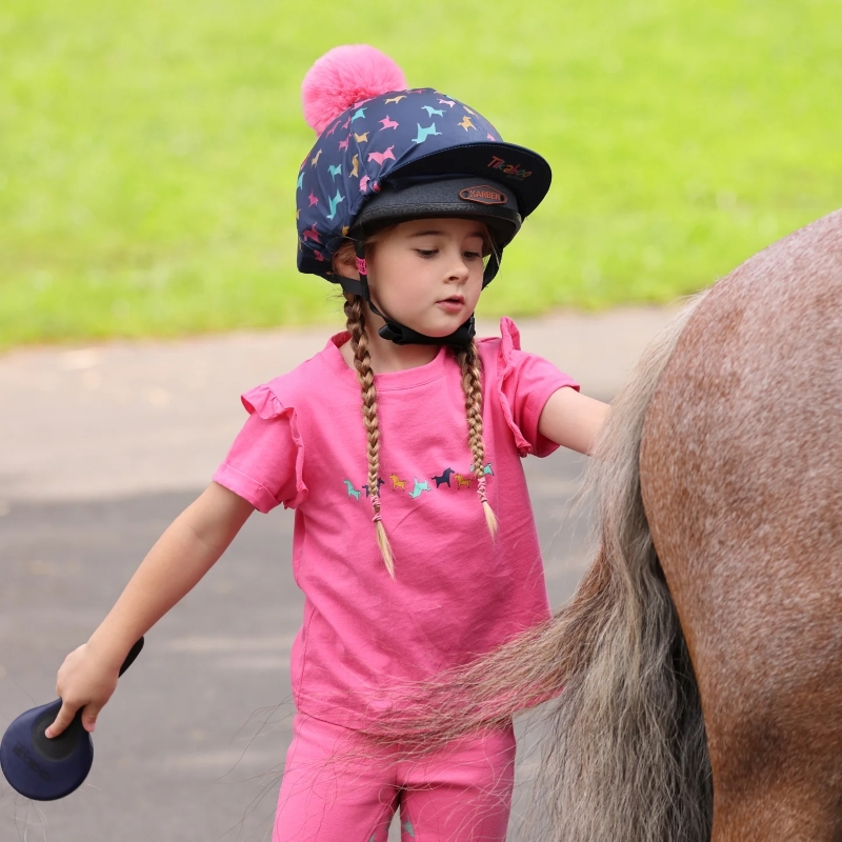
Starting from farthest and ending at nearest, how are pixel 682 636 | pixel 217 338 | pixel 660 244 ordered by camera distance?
pixel 660 244 < pixel 217 338 < pixel 682 636

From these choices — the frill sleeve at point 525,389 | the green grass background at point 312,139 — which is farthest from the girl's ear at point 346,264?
the green grass background at point 312,139

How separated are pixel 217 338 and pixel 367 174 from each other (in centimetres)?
622

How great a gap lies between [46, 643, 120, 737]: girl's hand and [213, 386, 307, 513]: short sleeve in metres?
0.34

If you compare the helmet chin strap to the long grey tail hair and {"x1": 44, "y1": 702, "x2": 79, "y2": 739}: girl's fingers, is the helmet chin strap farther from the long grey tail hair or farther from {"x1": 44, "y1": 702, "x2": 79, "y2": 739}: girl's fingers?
{"x1": 44, "y1": 702, "x2": 79, "y2": 739}: girl's fingers

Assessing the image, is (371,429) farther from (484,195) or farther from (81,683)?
(81,683)

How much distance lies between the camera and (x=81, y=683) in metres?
1.93

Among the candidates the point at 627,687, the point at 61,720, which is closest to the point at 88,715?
the point at 61,720

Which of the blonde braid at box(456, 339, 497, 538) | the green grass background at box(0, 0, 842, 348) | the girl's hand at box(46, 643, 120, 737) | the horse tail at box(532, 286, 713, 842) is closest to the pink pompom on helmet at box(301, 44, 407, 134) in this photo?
the blonde braid at box(456, 339, 497, 538)

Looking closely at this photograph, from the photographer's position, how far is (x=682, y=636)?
1.61 m

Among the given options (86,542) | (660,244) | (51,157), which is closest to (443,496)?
(86,542)

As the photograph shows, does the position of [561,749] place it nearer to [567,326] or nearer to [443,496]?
[443,496]

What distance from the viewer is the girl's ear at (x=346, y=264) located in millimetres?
1955

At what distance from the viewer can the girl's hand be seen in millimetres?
1926

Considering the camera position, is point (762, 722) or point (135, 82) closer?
point (762, 722)
